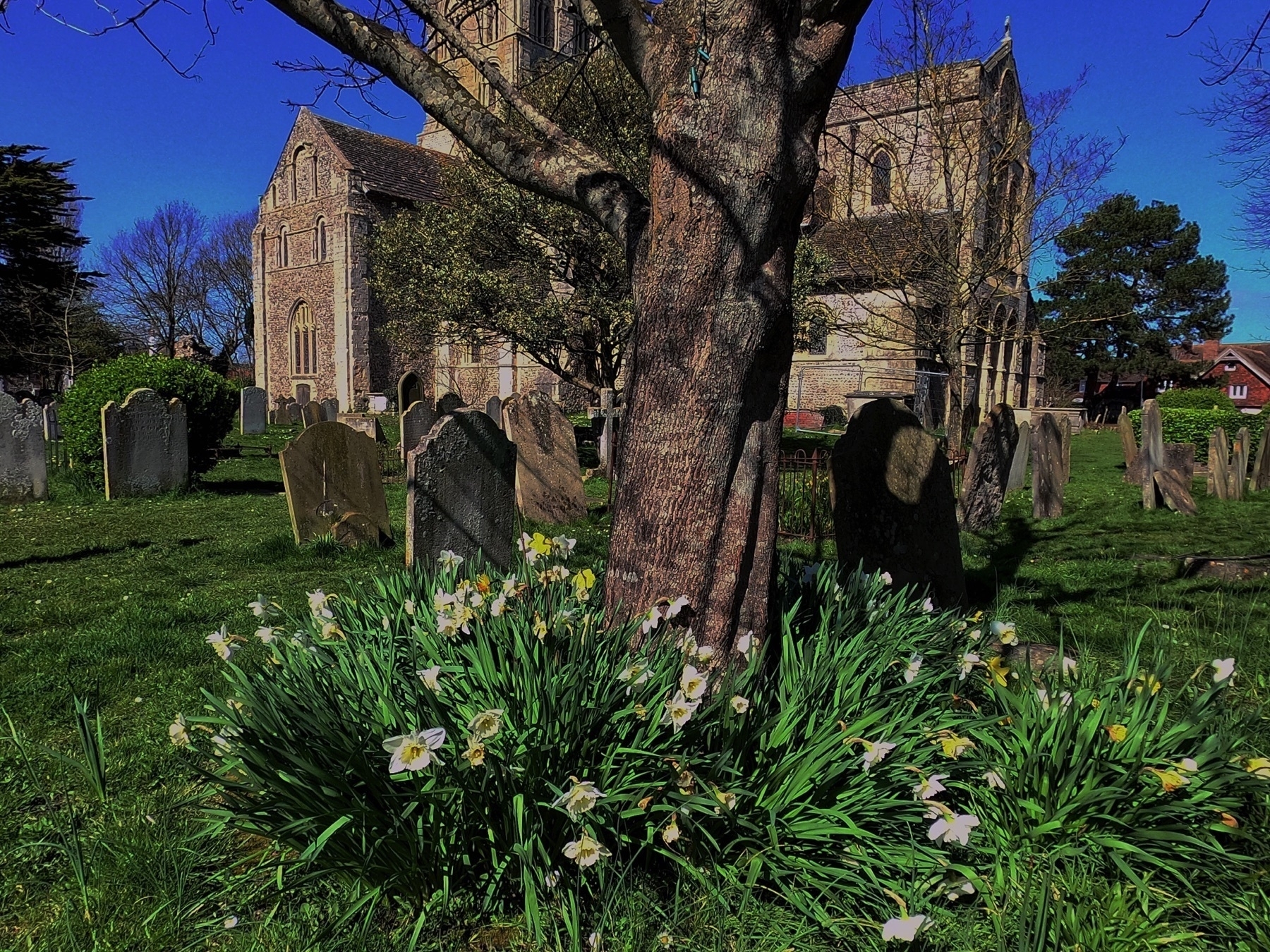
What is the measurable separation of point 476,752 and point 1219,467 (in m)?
12.6

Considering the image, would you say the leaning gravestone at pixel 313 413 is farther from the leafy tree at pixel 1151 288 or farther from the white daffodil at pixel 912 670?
the leafy tree at pixel 1151 288

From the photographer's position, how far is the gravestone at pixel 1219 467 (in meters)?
10.9

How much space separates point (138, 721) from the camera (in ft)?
10.8

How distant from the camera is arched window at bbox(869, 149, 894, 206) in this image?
14264 mm

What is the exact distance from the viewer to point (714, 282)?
2.69 m

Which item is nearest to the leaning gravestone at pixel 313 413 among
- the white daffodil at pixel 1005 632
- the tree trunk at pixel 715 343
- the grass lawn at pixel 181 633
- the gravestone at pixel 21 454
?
the grass lawn at pixel 181 633

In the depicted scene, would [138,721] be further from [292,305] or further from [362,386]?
[292,305]

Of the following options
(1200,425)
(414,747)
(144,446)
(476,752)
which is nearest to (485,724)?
(476,752)

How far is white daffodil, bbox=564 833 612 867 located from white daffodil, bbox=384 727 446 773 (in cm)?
41

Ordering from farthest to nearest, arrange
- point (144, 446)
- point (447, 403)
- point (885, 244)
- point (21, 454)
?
point (885, 244) → point (447, 403) → point (144, 446) → point (21, 454)

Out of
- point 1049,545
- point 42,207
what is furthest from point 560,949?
point 42,207

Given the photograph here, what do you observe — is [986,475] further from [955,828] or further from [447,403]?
[447,403]

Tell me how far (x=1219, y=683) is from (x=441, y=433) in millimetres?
4061

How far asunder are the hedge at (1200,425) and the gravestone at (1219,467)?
5.02m
